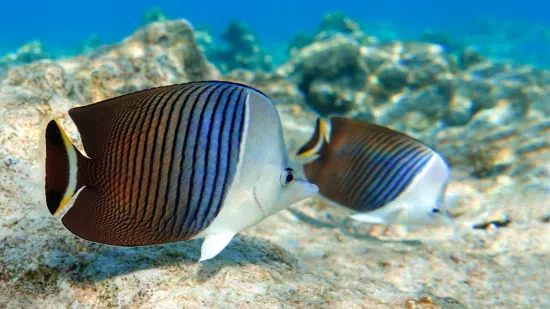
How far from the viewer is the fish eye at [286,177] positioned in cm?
152

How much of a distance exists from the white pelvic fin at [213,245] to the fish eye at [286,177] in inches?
12.3

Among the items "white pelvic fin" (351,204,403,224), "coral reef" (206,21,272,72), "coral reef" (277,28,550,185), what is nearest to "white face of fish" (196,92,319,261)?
"white pelvic fin" (351,204,403,224)

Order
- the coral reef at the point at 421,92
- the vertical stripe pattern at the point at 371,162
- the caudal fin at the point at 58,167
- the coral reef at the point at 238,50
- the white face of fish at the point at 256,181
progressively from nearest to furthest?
1. the caudal fin at the point at 58,167
2. the white face of fish at the point at 256,181
3. the vertical stripe pattern at the point at 371,162
4. the coral reef at the point at 421,92
5. the coral reef at the point at 238,50

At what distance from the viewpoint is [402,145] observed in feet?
8.87

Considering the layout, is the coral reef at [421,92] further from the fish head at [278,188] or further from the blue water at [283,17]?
the blue water at [283,17]

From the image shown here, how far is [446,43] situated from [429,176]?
20877mm

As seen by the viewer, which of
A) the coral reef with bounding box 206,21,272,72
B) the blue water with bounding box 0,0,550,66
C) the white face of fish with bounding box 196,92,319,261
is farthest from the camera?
the blue water with bounding box 0,0,550,66

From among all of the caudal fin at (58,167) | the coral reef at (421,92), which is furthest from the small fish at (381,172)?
the coral reef at (421,92)

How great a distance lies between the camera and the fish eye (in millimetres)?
1521

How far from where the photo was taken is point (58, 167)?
4.33 ft

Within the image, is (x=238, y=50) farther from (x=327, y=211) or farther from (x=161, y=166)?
(x=161, y=166)

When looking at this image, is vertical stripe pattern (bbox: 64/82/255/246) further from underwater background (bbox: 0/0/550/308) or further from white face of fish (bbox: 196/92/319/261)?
underwater background (bbox: 0/0/550/308)

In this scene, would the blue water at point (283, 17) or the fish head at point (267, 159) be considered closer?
the fish head at point (267, 159)

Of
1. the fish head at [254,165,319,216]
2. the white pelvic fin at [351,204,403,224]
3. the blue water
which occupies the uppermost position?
the blue water
